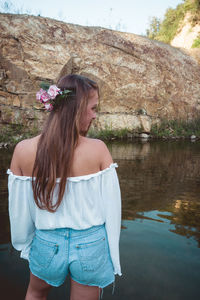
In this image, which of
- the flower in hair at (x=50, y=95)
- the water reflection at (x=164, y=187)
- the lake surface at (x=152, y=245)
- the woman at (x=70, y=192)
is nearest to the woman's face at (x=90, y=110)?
the woman at (x=70, y=192)

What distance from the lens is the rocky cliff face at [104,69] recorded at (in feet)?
32.8

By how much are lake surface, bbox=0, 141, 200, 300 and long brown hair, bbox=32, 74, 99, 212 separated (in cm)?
112

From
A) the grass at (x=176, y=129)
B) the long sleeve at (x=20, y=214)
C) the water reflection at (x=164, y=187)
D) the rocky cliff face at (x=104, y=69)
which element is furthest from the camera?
the grass at (x=176, y=129)

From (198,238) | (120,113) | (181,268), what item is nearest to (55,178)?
(181,268)

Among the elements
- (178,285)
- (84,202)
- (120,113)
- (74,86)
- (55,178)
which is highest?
(120,113)

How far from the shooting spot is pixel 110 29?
42.9ft

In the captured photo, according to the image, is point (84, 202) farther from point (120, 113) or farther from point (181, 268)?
point (120, 113)

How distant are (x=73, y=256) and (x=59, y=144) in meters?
0.53

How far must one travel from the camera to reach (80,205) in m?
1.11

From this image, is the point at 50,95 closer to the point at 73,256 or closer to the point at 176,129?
the point at 73,256

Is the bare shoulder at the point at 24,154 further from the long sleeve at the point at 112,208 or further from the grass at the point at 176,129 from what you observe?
the grass at the point at 176,129

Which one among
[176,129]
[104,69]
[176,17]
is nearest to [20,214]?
[104,69]

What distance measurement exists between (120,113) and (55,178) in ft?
39.1

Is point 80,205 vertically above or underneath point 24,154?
underneath
